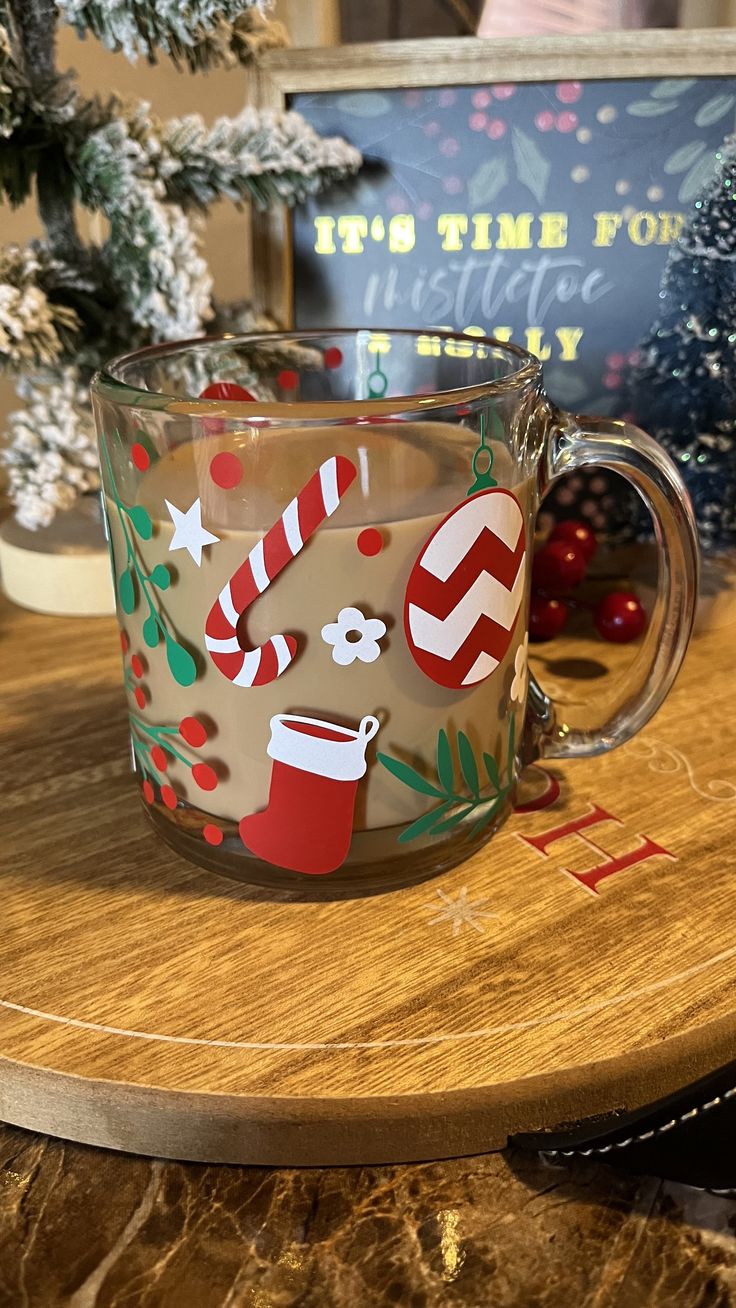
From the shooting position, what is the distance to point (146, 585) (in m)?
0.45

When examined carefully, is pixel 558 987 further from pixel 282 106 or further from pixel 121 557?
pixel 282 106

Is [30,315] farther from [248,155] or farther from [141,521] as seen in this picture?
[141,521]

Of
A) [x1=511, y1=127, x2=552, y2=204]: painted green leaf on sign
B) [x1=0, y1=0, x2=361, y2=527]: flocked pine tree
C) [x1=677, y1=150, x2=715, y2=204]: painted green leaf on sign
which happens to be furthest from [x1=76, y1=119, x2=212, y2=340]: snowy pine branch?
[x1=677, y1=150, x2=715, y2=204]: painted green leaf on sign

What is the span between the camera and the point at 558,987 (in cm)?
41

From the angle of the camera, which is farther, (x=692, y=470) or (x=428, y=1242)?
(x=692, y=470)

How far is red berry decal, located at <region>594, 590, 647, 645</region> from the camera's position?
2.40 feet

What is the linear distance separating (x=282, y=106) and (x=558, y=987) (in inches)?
26.7

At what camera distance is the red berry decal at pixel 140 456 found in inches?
17.0

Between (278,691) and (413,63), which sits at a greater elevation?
(413,63)

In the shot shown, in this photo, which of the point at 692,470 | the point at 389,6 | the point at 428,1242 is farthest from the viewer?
the point at 389,6

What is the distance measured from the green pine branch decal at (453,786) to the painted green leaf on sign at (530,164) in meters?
0.46

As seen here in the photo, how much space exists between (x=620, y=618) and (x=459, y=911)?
0.33 metres

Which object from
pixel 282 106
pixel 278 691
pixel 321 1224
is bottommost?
pixel 321 1224

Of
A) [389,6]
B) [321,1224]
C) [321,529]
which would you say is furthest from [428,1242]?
[389,6]
